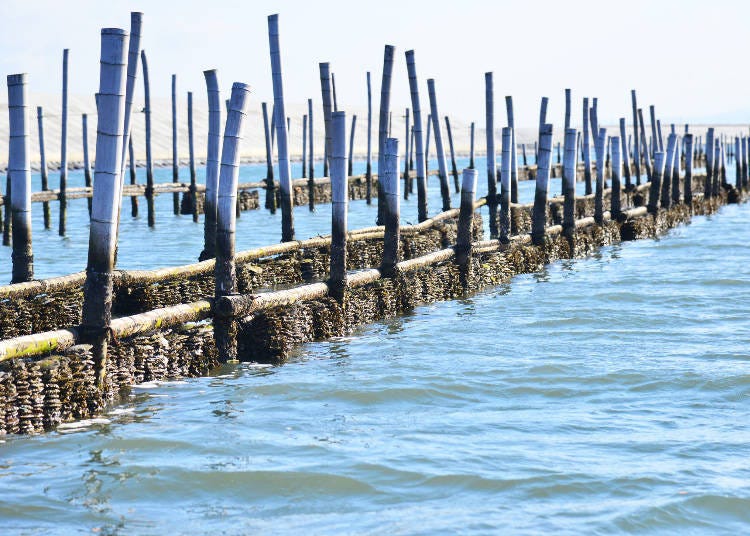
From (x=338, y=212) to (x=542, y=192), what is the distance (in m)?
8.09

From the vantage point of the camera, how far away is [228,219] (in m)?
11.0

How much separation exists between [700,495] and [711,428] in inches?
67.1

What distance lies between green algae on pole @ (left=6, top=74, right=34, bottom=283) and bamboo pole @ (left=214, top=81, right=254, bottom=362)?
7.43 feet

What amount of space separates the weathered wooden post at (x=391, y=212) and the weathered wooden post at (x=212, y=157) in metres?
2.14

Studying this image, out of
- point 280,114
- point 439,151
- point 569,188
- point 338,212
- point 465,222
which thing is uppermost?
point 280,114

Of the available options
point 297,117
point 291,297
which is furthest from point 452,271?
point 297,117

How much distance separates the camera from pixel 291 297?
11.9m

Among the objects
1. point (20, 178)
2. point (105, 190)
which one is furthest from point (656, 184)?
point (105, 190)

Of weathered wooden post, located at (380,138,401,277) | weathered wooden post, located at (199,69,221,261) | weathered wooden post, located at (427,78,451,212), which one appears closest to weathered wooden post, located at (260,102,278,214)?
weathered wooden post, located at (427,78,451,212)

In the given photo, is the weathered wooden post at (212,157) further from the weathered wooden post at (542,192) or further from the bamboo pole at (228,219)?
the weathered wooden post at (542,192)

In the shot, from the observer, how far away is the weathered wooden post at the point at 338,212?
42.0ft

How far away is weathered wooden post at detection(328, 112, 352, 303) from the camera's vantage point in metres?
12.8

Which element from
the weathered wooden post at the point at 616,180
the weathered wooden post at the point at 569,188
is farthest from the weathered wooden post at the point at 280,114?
the weathered wooden post at the point at 616,180

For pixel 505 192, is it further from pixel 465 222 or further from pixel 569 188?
pixel 465 222
